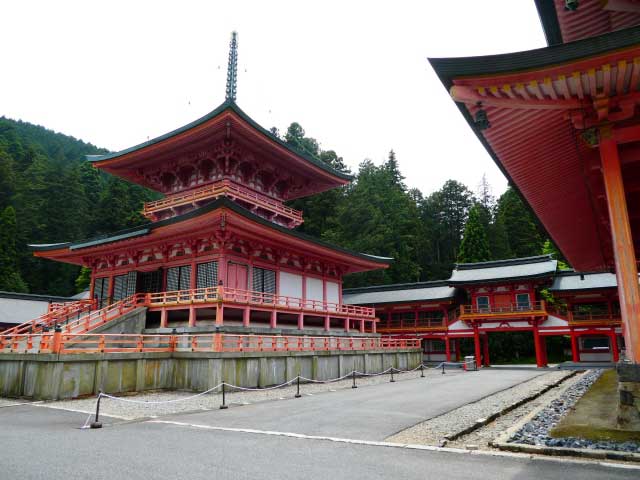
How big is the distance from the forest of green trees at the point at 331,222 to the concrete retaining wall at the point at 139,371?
3385cm

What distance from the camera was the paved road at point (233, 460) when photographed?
567 cm

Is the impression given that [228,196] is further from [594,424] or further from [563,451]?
[563,451]

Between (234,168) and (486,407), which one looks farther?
(234,168)

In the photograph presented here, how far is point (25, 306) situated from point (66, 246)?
10.4 m

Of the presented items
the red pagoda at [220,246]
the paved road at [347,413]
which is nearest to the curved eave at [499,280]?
the red pagoda at [220,246]

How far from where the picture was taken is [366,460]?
6.48 m

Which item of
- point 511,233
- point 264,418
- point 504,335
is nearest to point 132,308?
point 264,418

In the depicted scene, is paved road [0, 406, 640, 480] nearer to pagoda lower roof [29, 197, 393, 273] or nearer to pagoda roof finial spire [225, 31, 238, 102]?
pagoda lower roof [29, 197, 393, 273]

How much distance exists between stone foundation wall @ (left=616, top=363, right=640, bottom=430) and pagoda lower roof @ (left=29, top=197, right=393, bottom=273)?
1455cm

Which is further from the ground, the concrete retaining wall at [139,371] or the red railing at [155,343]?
the red railing at [155,343]

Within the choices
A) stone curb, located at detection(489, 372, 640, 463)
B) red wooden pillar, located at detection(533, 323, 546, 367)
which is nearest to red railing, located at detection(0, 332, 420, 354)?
stone curb, located at detection(489, 372, 640, 463)

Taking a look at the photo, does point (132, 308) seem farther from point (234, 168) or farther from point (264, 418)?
point (264, 418)

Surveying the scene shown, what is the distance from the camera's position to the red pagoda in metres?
20.5

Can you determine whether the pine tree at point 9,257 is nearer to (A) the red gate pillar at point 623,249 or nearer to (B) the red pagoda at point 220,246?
(B) the red pagoda at point 220,246
